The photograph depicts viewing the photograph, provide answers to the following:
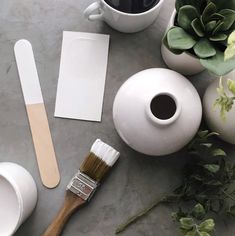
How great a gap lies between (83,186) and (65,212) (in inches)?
1.8

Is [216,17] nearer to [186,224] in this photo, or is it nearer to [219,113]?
[219,113]

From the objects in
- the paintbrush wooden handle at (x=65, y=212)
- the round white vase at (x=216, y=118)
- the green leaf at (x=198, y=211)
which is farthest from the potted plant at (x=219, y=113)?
the paintbrush wooden handle at (x=65, y=212)

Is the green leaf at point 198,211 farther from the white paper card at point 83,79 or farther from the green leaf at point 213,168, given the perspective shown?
the white paper card at point 83,79

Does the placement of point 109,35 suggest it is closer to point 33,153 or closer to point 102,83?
point 102,83

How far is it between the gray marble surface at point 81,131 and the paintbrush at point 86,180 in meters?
0.02

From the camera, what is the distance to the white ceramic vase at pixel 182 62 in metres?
0.60

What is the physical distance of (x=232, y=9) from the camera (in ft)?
1.82

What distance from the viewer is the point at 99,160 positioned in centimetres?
65

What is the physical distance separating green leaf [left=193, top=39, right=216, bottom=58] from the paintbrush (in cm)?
19

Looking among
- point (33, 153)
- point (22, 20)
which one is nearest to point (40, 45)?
point (22, 20)

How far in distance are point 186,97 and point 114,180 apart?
0.60 ft

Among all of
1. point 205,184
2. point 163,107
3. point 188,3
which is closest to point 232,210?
point 205,184

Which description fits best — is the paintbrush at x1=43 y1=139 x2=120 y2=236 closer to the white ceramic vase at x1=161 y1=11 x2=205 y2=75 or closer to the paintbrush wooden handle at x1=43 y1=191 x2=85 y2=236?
the paintbrush wooden handle at x1=43 y1=191 x2=85 y2=236

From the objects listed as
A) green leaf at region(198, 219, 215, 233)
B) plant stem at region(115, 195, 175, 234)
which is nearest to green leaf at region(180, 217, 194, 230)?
green leaf at region(198, 219, 215, 233)
